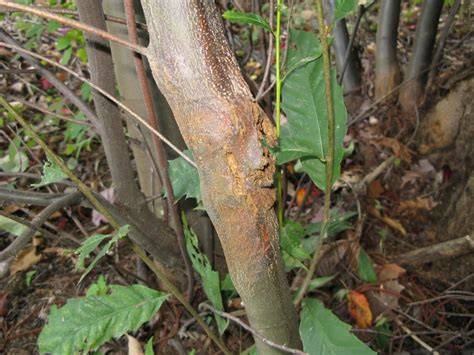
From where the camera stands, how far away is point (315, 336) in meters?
0.77

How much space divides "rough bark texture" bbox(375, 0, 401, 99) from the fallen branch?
77 centimetres

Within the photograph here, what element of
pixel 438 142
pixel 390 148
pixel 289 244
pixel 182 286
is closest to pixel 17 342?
pixel 182 286

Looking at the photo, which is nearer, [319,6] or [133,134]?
[319,6]

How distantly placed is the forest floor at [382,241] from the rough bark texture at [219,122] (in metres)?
0.55

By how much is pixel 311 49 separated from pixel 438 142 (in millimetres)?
1041

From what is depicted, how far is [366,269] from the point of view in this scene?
4.10 ft

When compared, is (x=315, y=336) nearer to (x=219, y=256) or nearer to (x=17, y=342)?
(x=219, y=256)

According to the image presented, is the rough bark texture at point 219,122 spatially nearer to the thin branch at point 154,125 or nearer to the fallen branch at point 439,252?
the thin branch at point 154,125

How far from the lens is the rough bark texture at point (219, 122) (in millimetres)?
479

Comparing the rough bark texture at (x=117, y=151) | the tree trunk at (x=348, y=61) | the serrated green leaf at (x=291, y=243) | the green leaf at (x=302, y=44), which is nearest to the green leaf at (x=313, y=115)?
the green leaf at (x=302, y=44)

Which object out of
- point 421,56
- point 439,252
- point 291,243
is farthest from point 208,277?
point 421,56

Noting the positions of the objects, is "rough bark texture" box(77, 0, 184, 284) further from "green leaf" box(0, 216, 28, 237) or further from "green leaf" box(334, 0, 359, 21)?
"green leaf" box(334, 0, 359, 21)

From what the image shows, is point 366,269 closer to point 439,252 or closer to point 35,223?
point 439,252

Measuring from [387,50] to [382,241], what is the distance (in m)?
0.78
